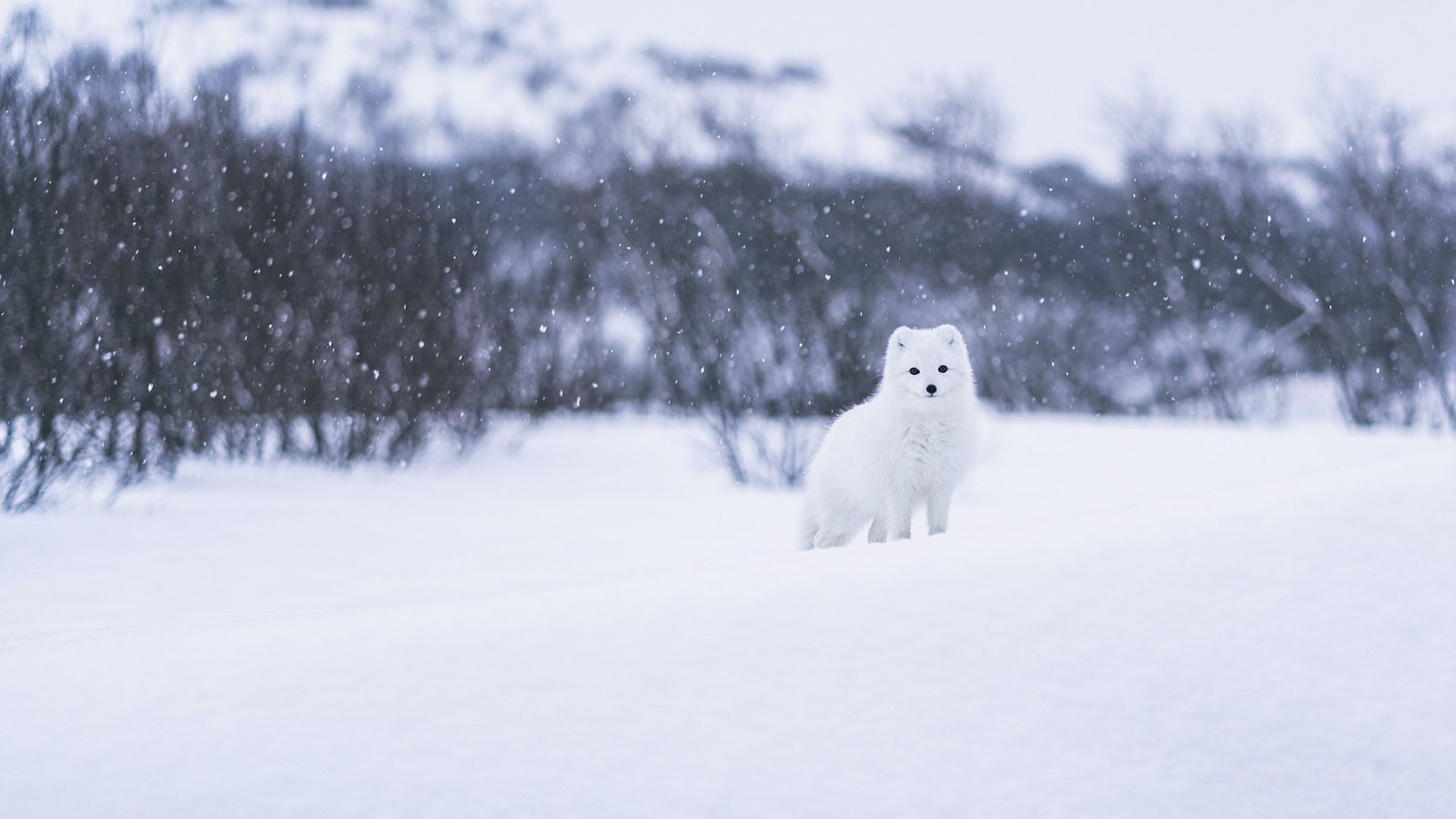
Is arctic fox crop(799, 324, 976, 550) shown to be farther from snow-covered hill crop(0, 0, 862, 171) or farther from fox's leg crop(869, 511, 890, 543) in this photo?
snow-covered hill crop(0, 0, 862, 171)

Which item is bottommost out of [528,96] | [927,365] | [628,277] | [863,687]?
[863,687]

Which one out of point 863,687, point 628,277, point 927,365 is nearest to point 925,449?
point 927,365

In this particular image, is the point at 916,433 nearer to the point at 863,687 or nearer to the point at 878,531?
the point at 878,531

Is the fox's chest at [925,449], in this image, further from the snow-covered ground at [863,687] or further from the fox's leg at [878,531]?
the snow-covered ground at [863,687]

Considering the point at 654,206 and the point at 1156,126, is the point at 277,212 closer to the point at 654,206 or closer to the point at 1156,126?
the point at 654,206

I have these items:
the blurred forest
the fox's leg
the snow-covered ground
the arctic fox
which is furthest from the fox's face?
the blurred forest

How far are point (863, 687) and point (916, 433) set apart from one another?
1.93 m

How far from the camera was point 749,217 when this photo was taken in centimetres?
2309

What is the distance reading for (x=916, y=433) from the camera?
4867mm

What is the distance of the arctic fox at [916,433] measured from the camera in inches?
191

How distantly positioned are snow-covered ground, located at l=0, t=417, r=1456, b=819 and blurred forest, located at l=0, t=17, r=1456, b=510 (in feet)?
22.7

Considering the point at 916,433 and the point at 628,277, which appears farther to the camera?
the point at 628,277

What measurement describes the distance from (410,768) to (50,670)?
1.19m

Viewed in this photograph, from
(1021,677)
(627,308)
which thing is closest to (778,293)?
(1021,677)
